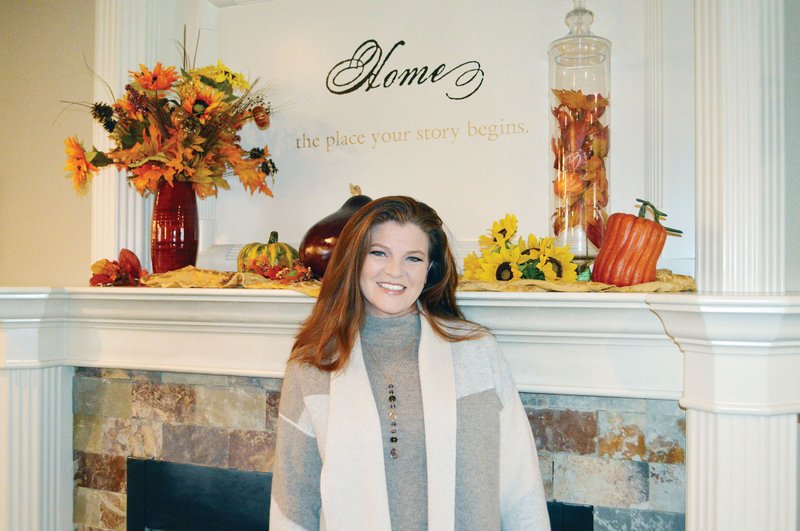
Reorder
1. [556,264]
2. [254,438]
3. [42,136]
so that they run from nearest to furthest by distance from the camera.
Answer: [556,264], [254,438], [42,136]

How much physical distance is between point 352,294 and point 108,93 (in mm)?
1218

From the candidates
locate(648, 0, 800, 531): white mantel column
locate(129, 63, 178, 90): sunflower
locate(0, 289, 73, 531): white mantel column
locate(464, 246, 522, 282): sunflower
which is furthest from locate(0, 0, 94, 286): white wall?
locate(648, 0, 800, 531): white mantel column

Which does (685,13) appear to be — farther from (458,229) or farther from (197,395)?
(197,395)

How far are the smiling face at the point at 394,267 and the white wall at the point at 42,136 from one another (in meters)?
1.35

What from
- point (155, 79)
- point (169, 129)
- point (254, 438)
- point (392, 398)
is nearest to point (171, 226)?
point (169, 129)

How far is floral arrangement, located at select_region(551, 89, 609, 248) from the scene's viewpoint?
5.23 feet

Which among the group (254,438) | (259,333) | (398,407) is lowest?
(254,438)

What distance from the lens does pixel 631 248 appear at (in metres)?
1.39

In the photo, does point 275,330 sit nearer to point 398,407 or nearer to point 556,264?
point 398,407

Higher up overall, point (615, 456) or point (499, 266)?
point (499, 266)

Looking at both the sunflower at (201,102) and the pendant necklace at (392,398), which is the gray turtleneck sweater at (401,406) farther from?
the sunflower at (201,102)

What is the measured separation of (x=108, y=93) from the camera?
2.07 m

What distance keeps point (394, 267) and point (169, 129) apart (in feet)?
2.67

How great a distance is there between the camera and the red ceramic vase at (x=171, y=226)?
73.5 inches
